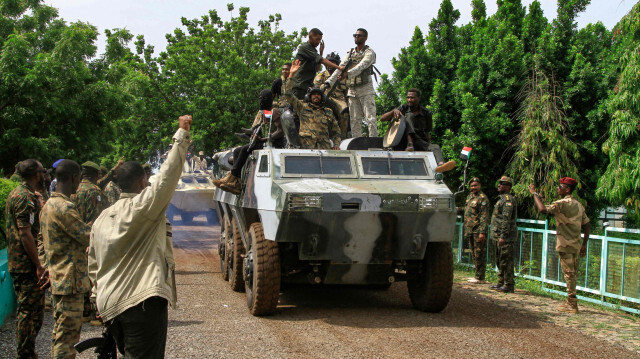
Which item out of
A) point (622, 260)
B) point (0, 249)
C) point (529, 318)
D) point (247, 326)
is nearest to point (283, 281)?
point (247, 326)

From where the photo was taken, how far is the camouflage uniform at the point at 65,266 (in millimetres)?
4211

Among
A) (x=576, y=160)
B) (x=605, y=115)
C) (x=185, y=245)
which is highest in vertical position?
(x=605, y=115)

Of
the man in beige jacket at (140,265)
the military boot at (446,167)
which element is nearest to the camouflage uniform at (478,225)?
the military boot at (446,167)

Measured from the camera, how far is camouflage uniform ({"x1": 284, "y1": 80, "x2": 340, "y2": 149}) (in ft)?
27.6

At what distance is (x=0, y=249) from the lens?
7633mm

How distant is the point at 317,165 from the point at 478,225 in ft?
13.4

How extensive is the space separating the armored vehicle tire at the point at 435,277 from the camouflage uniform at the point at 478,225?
125 inches

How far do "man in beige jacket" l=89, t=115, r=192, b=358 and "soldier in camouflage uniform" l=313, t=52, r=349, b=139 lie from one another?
238 inches

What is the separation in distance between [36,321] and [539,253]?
7.61m

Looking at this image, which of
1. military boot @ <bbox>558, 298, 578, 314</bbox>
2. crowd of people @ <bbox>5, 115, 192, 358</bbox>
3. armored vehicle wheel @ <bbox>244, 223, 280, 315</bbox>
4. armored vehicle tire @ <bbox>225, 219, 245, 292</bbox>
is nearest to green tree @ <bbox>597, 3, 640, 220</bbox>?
military boot @ <bbox>558, 298, 578, 314</bbox>

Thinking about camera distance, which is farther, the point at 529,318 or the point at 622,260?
the point at 622,260

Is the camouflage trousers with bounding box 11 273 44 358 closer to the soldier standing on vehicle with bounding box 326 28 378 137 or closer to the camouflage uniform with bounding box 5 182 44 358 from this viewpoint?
the camouflage uniform with bounding box 5 182 44 358

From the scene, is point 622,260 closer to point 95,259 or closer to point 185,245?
point 95,259

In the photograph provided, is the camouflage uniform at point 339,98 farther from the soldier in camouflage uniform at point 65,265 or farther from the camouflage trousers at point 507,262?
the soldier in camouflage uniform at point 65,265
